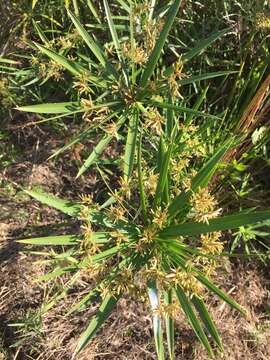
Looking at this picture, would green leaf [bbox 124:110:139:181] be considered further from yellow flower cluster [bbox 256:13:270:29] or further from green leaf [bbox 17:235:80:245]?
yellow flower cluster [bbox 256:13:270:29]

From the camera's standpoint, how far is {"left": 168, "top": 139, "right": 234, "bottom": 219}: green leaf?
5.29 ft

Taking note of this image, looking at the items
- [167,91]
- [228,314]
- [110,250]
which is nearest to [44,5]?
[167,91]

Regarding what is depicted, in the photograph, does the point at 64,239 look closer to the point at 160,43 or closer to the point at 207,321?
the point at 207,321

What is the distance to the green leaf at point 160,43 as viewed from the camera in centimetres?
161

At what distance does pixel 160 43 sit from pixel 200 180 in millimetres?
474

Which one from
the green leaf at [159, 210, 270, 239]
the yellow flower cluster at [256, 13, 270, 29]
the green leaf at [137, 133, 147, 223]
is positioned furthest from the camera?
the yellow flower cluster at [256, 13, 270, 29]

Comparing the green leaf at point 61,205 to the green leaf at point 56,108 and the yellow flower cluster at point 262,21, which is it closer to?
the green leaf at point 56,108

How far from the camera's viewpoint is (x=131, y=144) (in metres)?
1.73

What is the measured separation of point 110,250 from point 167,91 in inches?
23.0

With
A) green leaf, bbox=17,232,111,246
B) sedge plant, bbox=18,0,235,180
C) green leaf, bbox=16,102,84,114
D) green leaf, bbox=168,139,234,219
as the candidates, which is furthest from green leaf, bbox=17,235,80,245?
green leaf, bbox=16,102,84,114

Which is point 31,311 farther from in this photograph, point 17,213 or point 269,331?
point 269,331

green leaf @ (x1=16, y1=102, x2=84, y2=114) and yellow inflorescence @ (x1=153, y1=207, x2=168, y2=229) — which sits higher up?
green leaf @ (x1=16, y1=102, x2=84, y2=114)

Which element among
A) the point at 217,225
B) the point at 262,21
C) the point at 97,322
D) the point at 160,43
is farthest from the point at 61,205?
the point at 262,21

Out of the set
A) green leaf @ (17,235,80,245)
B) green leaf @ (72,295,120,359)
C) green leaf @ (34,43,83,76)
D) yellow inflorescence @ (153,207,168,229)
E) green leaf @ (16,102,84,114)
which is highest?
green leaf @ (34,43,83,76)
